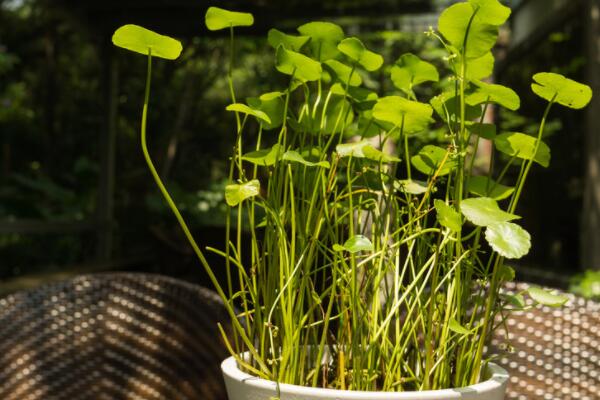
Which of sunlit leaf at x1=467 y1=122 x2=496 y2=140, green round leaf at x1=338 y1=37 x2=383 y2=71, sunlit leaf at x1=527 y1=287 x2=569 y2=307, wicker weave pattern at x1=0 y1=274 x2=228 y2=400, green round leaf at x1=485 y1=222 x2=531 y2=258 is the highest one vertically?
green round leaf at x1=338 y1=37 x2=383 y2=71

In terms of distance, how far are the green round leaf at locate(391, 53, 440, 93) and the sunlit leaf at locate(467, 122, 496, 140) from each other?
0.23 ft

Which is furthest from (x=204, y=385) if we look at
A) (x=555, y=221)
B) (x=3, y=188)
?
(x=3, y=188)

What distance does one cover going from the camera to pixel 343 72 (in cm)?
72

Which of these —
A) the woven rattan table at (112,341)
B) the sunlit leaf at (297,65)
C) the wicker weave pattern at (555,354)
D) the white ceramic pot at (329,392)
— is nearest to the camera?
the white ceramic pot at (329,392)

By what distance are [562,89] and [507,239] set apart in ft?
0.49

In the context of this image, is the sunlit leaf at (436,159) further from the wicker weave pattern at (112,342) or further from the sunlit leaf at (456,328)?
the wicker weave pattern at (112,342)

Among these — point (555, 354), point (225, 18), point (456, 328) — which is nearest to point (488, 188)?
point (456, 328)

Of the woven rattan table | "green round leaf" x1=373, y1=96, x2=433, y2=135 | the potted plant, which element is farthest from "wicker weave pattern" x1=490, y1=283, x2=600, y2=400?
"green round leaf" x1=373, y1=96, x2=433, y2=135

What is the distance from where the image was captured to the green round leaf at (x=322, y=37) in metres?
0.71

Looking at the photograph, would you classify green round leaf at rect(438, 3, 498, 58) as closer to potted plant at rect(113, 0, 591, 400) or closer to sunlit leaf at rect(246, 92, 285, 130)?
potted plant at rect(113, 0, 591, 400)

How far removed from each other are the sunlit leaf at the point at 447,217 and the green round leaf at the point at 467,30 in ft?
0.43

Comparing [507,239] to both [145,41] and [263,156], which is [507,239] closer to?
[263,156]

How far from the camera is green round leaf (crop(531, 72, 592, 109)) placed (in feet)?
2.05

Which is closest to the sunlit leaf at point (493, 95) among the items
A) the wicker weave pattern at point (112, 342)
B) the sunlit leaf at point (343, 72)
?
the sunlit leaf at point (343, 72)
